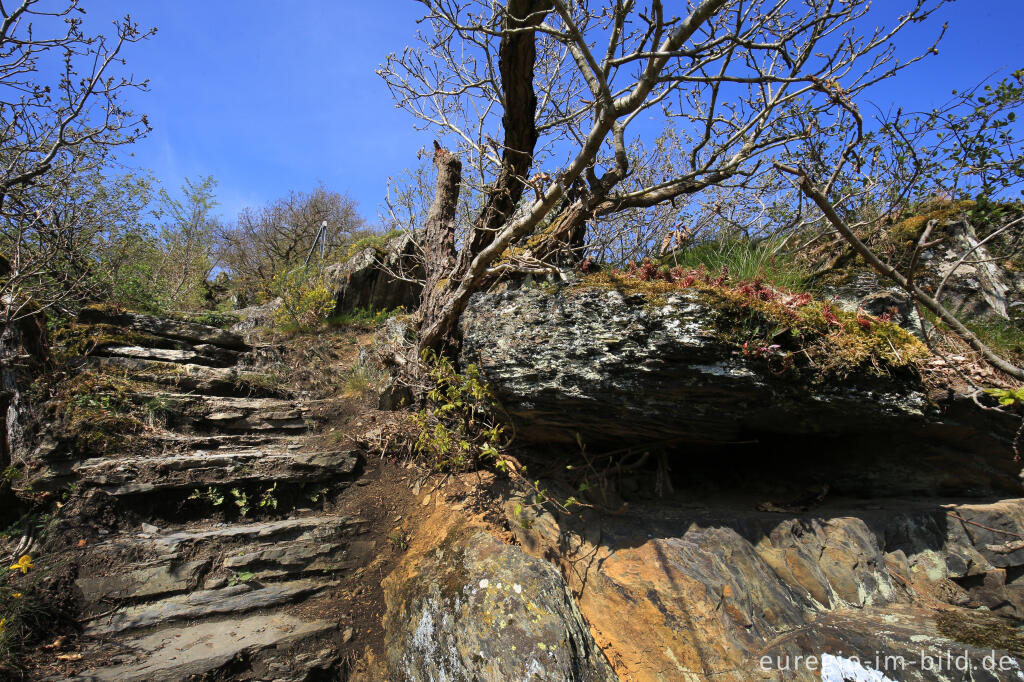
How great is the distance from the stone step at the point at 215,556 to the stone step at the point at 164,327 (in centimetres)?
328

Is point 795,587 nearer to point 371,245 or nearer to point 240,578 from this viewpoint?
point 240,578

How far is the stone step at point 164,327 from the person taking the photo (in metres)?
5.56

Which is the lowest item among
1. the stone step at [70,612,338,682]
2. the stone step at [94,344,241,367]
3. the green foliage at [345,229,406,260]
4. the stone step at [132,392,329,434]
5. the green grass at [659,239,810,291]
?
the stone step at [70,612,338,682]

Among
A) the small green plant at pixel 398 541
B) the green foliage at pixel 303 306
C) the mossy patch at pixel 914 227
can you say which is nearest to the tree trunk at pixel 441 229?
the small green plant at pixel 398 541

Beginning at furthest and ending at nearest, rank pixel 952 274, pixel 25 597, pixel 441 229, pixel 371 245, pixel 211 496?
pixel 371 245 < pixel 441 229 < pixel 952 274 < pixel 211 496 < pixel 25 597

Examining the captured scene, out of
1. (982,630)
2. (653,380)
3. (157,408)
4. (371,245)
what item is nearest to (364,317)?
(371,245)

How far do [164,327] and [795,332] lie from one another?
7.52 meters

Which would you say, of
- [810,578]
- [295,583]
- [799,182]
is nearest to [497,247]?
[799,182]

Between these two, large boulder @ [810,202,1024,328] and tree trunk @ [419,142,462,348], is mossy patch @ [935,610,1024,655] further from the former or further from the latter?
tree trunk @ [419,142,462,348]

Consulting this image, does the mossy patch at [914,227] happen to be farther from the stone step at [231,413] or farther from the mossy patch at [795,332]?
the stone step at [231,413]


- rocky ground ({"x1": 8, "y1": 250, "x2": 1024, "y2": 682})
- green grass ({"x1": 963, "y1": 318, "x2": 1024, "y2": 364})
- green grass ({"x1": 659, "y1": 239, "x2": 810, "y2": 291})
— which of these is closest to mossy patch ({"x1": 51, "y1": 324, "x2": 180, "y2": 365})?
rocky ground ({"x1": 8, "y1": 250, "x2": 1024, "y2": 682})

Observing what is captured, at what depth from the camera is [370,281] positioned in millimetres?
9219

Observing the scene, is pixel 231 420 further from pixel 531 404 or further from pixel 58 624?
pixel 531 404

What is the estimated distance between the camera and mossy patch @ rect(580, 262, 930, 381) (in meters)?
3.17
